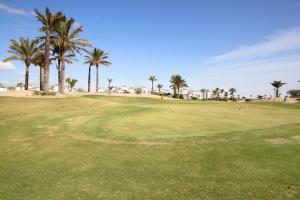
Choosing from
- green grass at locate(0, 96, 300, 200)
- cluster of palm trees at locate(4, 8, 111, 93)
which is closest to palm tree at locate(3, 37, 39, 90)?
cluster of palm trees at locate(4, 8, 111, 93)

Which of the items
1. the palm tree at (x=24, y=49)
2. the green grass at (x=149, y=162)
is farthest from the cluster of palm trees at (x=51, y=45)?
the green grass at (x=149, y=162)

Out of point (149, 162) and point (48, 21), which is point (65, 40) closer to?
point (48, 21)

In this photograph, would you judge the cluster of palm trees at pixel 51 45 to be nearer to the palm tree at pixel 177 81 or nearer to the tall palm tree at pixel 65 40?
the tall palm tree at pixel 65 40

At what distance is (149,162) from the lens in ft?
33.9

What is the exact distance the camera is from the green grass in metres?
7.91

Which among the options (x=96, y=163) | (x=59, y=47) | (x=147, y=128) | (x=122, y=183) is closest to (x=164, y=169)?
(x=122, y=183)

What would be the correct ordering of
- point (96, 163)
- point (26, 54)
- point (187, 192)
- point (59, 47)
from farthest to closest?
point (26, 54), point (59, 47), point (96, 163), point (187, 192)

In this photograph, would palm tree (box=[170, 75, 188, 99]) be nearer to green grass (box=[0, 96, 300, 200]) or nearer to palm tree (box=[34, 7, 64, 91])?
palm tree (box=[34, 7, 64, 91])

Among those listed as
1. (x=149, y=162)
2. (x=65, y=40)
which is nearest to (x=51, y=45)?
(x=65, y=40)

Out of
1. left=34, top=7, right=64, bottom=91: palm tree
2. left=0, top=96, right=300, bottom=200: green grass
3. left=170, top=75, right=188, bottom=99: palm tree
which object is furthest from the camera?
left=170, top=75, right=188, bottom=99: palm tree

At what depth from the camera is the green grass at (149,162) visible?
7.91m

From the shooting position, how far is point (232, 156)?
10.7 m

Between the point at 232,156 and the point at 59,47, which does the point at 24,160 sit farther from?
the point at 59,47

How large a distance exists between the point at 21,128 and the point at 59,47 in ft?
105
